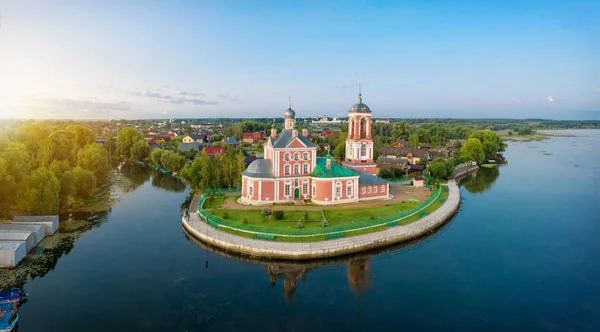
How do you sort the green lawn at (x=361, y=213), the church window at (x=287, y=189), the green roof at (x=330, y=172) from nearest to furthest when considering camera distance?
the green lawn at (x=361, y=213), the green roof at (x=330, y=172), the church window at (x=287, y=189)

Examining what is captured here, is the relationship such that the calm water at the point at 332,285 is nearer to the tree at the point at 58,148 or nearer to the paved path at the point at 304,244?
the paved path at the point at 304,244

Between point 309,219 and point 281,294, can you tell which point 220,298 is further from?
point 309,219

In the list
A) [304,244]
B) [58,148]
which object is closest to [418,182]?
[304,244]

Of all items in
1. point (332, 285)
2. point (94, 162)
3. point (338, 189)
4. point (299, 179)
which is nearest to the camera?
point (332, 285)

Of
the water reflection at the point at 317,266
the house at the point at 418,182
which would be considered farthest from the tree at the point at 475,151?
the water reflection at the point at 317,266

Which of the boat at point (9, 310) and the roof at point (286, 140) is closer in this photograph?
the boat at point (9, 310)

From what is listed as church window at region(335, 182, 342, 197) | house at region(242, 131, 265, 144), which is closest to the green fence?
church window at region(335, 182, 342, 197)

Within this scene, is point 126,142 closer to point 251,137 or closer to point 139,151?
point 139,151

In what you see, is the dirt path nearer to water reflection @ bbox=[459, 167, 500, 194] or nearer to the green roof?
the green roof
